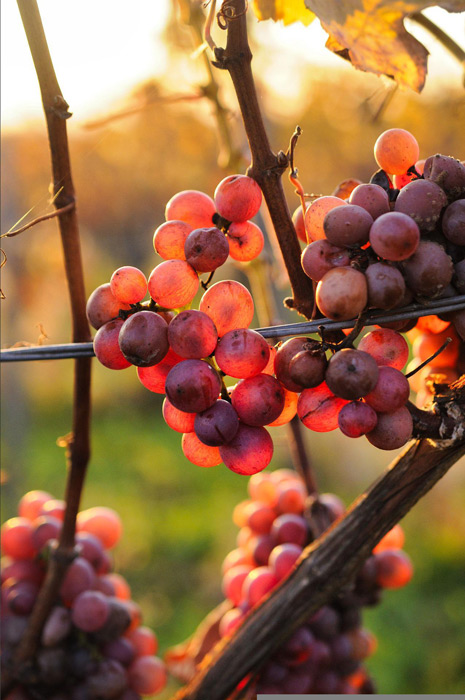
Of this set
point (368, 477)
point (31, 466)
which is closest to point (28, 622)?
point (368, 477)

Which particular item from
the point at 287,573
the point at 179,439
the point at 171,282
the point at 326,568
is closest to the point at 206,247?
the point at 171,282

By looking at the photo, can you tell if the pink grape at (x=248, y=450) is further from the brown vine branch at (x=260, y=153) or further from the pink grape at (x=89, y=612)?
the pink grape at (x=89, y=612)

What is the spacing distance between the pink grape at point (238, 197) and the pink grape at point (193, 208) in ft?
0.07

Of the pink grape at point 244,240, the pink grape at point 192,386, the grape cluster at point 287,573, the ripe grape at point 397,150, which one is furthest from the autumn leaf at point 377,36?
the grape cluster at point 287,573

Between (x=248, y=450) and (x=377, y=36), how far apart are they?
30cm

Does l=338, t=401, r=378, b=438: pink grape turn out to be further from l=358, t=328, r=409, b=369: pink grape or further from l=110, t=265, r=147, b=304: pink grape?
l=110, t=265, r=147, b=304: pink grape

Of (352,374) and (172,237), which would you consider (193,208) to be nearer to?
A: (172,237)

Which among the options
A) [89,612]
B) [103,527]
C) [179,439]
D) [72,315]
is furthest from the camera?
[179,439]

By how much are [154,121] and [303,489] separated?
23.0 feet

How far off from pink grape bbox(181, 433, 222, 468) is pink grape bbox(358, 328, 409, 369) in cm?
13

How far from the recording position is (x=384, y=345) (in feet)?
1.35

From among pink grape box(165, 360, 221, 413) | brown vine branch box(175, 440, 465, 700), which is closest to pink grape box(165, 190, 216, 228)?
pink grape box(165, 360, 221, 413)

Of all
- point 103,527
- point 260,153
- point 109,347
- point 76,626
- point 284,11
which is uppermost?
point 284,11

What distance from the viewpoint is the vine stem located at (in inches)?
18.2
